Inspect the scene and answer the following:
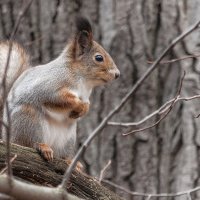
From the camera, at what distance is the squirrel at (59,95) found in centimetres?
295

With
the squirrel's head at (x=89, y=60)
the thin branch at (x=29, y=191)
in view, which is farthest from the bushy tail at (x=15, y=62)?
the thin branch at (x=29, y=191)

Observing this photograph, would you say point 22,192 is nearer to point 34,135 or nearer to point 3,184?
point 3,184

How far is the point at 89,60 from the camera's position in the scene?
331cm

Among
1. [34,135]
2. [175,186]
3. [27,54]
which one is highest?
[27,54]

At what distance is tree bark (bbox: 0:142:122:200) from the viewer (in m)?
2.57

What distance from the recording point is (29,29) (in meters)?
3.81

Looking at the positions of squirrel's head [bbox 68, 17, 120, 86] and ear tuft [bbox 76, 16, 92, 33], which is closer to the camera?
ear tuft [bbox 76, 16, 92, 33]

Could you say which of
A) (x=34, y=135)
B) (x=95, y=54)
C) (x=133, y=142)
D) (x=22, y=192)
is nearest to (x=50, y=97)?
(x=34, y=135)

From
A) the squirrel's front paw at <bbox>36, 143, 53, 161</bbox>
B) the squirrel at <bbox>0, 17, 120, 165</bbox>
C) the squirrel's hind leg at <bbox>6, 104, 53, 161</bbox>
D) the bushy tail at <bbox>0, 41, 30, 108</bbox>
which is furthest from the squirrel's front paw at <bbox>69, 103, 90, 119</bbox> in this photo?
the bushy tail at <bbox>0, 41, 30, 108</bbox>

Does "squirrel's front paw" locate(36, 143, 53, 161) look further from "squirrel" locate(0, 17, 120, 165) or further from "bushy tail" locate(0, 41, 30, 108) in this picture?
"bushy tail" locate(0, 41, 30, 108)

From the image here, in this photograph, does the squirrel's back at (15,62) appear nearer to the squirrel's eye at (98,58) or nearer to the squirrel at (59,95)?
the squirrel at (59,95)

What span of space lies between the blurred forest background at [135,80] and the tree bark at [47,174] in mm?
968

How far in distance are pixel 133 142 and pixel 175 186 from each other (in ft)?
1.03

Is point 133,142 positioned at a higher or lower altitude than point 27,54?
lower
